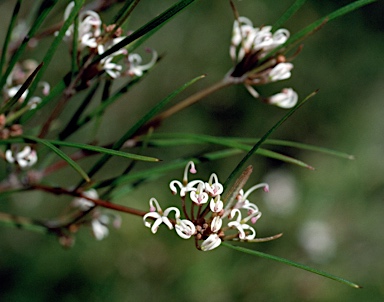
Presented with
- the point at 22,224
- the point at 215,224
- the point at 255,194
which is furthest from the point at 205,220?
the point at 255,194

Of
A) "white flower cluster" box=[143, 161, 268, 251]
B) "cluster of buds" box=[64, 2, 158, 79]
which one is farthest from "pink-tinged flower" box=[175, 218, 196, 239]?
"cluster of buds" box=[64, 2, 158, 79]

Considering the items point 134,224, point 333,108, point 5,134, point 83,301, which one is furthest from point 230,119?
point 5,134

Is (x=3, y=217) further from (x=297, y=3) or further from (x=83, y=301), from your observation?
(x=83, y=301)

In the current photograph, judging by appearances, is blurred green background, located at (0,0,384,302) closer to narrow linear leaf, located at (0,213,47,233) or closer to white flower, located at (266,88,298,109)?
narrow linear leaf, located at (0,213,47,233)

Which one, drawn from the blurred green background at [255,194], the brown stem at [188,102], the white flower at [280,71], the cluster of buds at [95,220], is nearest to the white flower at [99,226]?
the cluster of buds at [95,220]

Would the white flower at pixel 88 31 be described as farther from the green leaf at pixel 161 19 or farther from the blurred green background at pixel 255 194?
the blurred green background at pixel 255 194

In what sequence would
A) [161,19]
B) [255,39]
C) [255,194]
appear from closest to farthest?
[161,19] < [255,39] < [255,194]

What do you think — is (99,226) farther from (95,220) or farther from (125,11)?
(125,11)
